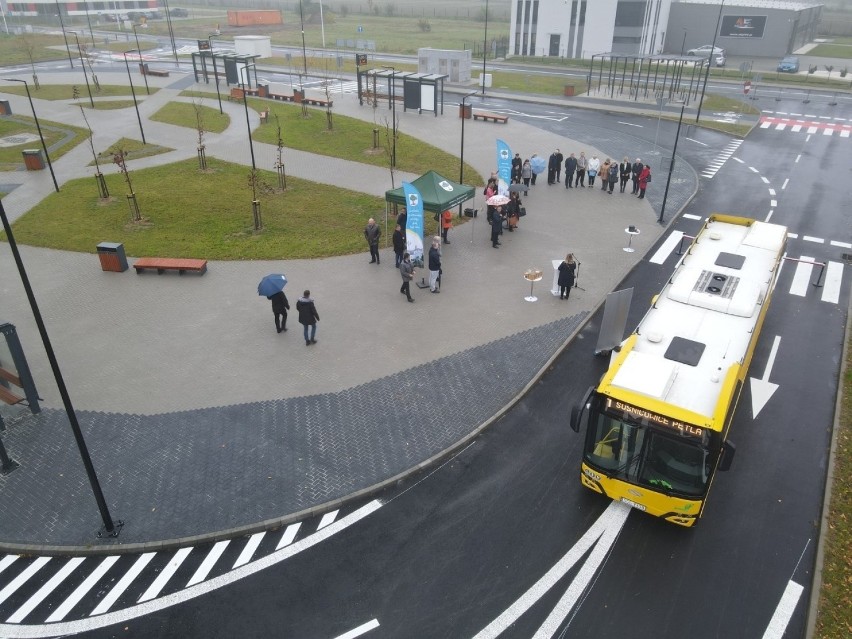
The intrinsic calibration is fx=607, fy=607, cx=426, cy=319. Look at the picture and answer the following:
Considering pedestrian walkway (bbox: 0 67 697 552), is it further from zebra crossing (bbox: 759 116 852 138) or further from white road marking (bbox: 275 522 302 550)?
zebra crossing (bbox: 759 116 852 138)

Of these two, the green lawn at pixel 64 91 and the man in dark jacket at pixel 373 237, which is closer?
the man in dark jacket at pixel 373 237

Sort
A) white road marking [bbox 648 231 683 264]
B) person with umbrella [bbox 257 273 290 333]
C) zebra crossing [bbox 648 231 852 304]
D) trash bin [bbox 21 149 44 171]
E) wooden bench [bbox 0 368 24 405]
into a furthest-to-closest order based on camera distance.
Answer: trash bin [bbox 21 149 44 171], white road marking [bbox 648 231 683 264], zebra crossing [bbox 648 231 852 304], person with umbrella [bbox 257 273 290 333], wooden bench [bbox 0 368 24 405]

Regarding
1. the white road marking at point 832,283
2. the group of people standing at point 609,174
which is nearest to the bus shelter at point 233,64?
the group of people standing at point 609,174

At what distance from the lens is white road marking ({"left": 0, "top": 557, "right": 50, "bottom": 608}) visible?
385 inches

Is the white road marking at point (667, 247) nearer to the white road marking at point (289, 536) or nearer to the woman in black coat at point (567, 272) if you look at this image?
the woman in black coat at point (567, 272)

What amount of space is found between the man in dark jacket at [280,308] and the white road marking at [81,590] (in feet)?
23.9

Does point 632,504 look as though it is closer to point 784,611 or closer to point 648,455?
point 648,455

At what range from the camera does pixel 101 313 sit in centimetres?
1770

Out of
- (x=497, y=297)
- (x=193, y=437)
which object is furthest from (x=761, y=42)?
(x=193, y=437)

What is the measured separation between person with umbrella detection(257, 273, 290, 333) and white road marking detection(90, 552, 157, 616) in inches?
279

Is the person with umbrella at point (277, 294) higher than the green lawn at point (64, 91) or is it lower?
lower

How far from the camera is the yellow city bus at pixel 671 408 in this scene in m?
9.67

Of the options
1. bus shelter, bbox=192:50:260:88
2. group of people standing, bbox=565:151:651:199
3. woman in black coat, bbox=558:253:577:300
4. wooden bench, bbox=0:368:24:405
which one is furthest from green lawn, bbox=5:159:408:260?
bus shelter, bbox=192:50:260:88

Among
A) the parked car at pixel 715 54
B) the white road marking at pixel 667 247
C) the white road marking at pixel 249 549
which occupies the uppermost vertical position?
the parked car at pixel 715 54
